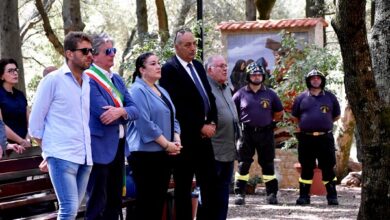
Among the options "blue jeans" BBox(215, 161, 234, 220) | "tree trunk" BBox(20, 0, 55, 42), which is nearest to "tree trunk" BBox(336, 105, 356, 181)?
"blue jeans" BBox(215, 161, 234, 220)

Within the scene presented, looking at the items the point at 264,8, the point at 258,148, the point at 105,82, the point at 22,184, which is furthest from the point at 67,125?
the point at 264,8

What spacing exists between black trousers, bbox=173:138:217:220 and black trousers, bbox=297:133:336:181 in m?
4.30

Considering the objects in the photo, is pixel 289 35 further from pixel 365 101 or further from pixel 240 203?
pixel 365 101

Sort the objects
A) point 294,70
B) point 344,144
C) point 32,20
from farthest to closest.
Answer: point 32,20, point 344,144, point 294,70

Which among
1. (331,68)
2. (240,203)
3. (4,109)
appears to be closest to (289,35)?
(331,68)

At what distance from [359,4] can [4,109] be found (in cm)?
424

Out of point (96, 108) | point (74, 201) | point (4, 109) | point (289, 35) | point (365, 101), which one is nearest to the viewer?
point (74, 201)

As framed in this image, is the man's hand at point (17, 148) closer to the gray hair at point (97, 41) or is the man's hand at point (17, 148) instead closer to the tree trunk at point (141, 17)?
the gray hair at point (97, 41)

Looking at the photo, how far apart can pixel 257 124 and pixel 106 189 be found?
17.1ft

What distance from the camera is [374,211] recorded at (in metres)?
8.29

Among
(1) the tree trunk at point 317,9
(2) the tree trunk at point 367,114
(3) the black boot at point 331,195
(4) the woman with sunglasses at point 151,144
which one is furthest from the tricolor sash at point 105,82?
(1) the tree trunk at point 317,9

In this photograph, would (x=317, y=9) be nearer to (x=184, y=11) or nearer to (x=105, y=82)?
(x=184, y=11)

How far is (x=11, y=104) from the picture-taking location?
997 cm

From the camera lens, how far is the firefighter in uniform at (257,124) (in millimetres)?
12500
